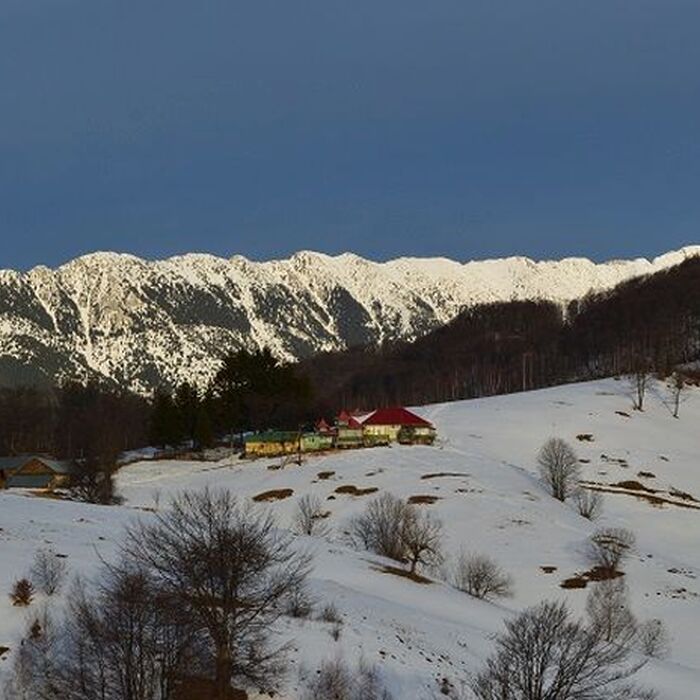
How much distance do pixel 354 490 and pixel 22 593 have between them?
4965cm

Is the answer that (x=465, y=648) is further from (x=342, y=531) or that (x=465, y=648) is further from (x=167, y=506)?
(x=167, y=506)

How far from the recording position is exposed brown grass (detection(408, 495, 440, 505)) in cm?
7300

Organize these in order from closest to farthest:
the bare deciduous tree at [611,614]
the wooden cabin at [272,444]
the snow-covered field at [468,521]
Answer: the snow-covered field at [468,521] → the bare deciduous tree at [611,614] → the wooden cabin at [272,444]

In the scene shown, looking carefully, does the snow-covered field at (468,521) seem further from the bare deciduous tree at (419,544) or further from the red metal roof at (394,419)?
the red metal roof at (394,419)

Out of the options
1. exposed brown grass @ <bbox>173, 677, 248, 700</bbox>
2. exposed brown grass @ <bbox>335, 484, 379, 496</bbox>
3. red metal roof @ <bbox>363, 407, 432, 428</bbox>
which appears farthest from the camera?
red metal roof @ <bbox>363, 407, 432, 428</bbox>

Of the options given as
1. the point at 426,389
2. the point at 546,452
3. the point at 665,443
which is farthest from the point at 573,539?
the point at 426,389

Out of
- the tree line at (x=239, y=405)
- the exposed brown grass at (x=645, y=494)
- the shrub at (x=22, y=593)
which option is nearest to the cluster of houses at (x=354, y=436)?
the tree line at (x=239, y=405)

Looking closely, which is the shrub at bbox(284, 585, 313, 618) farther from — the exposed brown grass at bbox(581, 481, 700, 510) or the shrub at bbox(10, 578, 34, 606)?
the exposed brown grass at bbox(581, 481, 700, 510)

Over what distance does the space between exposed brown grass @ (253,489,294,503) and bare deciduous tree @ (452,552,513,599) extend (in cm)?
2495

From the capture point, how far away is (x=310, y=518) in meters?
67.5

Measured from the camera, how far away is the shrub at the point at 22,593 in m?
30.5

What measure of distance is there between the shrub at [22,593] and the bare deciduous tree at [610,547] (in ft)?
120

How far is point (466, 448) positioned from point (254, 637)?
74875 mm

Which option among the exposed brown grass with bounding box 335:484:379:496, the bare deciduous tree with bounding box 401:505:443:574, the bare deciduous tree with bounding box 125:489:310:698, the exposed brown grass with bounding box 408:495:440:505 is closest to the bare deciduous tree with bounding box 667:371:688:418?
the exposed brown grass with bounding box 335:484:379:496
